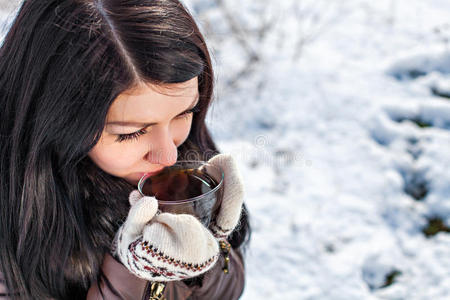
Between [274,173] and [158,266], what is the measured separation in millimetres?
1593

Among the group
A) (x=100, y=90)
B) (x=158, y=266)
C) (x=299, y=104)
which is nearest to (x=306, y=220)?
(x=299, y=104)

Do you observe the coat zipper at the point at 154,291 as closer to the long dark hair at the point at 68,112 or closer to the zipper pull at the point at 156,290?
the zipper pull at the point at 156,290

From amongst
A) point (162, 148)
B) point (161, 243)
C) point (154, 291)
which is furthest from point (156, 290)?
point (162, 148)

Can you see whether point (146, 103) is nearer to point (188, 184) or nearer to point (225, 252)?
point (188, 184)

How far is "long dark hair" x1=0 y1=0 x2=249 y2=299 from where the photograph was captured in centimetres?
107

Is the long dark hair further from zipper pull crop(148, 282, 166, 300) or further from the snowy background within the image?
the snowy background

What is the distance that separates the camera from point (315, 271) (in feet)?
6.62

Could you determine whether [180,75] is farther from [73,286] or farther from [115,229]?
[73,286]

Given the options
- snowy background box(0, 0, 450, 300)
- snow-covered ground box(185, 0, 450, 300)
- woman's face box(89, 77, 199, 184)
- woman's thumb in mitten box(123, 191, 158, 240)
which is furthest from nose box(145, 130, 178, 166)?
snow-covered ground box(185, 0, 450, 300)

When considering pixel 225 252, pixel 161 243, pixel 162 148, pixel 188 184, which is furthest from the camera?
pixel 225 252

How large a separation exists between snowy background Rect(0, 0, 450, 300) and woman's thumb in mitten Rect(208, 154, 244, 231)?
356mm

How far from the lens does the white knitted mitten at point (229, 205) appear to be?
3.96ft

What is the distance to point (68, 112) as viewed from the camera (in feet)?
3.59

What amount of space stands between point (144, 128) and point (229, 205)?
298mm
